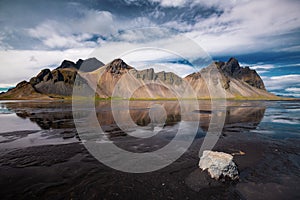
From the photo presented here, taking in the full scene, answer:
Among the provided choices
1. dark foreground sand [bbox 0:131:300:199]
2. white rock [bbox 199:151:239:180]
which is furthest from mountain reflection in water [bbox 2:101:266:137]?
white rock [bbox 199:151:239:180]

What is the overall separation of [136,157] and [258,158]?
843 centimetres

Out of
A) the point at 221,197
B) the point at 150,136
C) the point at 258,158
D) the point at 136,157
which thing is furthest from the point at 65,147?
the point at 258,158

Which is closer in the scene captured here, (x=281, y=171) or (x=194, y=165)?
(x=281, y=171)

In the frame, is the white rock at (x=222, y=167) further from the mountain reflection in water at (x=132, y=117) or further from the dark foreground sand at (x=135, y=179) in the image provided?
the mountain reflection in water at (x=132, y=117)

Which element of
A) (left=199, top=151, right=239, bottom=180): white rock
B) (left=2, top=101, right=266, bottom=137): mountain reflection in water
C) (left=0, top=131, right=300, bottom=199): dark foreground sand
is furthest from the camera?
(left=2, top=101, right=266, bottom=137): mountain reflection in water

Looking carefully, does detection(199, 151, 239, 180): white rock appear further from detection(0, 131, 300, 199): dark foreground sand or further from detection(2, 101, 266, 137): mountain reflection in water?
detection(2, 101, 266, 137): mountain reflection in water

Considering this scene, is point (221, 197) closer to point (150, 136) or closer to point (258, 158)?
point (258, 158)

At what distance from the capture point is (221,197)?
7.47 m

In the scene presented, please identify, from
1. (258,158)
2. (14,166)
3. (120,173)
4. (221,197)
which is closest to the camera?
(221,197)

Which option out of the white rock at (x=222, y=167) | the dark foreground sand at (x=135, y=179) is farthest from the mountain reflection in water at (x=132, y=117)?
the white rock at (x=222, y=167)

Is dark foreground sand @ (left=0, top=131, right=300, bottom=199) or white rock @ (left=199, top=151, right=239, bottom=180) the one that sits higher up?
white rock @ (left=199, top=151, right=239, bottom=180)

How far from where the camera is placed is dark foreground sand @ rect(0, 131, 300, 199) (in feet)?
25.2

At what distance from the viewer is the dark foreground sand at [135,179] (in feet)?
25.2

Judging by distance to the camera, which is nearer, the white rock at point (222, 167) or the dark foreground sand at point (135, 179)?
the dark foreground sand at point (135, 179)
